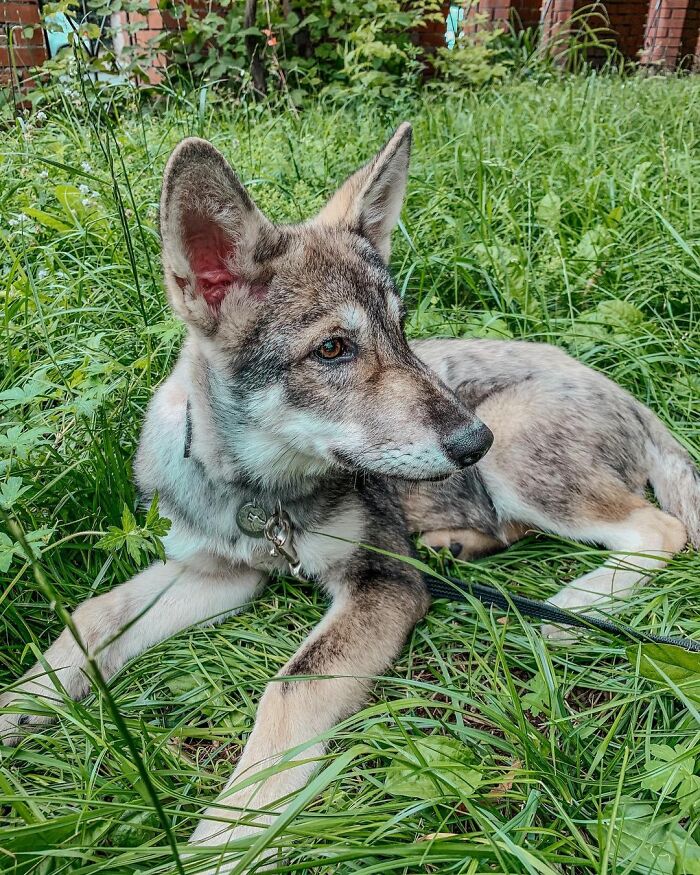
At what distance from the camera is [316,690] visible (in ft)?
6.57

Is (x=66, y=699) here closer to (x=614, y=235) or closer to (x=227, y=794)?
(x=227, y=794)

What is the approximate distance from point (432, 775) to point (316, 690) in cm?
50

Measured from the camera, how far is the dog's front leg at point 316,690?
1688mm

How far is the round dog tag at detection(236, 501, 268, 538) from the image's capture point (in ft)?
7.86

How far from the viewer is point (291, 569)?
7.97 feet

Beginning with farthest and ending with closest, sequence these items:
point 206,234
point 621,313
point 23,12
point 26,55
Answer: point 26,55 → point 23,12 → point 621,313 → point 206,234

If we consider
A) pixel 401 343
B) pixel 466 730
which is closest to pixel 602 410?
pixel 401 343

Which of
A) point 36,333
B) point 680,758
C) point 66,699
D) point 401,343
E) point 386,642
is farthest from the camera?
point 36,333

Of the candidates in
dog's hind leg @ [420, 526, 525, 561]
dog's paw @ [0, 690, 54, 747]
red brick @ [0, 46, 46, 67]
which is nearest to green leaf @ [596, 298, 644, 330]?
dog's hind leg @ [420, 526, 525, 561]

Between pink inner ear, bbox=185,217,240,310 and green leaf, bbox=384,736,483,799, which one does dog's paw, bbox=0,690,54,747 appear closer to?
green leaf, bbox=384,736,483,799

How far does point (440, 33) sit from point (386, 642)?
1004 centimetres

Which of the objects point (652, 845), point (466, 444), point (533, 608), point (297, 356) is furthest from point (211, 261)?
point (652, 845)

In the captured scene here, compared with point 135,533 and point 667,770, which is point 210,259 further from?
point 667,770

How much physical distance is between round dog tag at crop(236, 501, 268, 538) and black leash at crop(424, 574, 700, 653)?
2.08 ft
